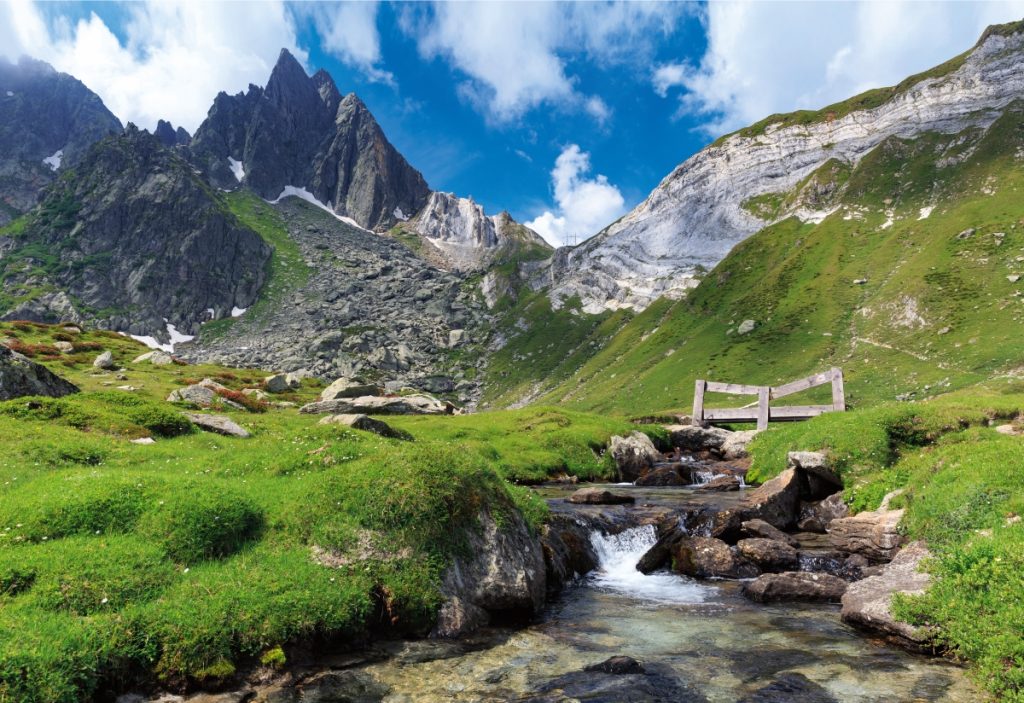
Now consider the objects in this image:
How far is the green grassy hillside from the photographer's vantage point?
84812 mm

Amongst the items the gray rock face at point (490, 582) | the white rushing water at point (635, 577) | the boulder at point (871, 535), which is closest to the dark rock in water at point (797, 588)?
the white rushing water at point (635, 577)

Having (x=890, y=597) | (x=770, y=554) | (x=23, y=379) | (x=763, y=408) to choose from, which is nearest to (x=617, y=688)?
(x=890, y=597)

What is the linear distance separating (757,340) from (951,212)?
51912mm

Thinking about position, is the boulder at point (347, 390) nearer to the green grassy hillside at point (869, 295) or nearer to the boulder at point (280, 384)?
the boulder at point (280, 384)

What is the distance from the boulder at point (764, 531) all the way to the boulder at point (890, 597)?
5532mm

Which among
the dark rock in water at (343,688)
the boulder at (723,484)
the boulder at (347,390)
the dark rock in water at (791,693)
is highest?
the boulder at (347,390)

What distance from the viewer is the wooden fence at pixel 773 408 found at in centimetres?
4556

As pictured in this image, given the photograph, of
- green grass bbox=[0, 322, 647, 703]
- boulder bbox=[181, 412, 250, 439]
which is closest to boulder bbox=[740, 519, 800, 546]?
green grass bbox=[0, 322, 647, 703]

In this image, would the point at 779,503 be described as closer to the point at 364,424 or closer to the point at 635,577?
the point at 635,577

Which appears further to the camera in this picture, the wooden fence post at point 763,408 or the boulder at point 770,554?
the wooden fence post at point 763,408

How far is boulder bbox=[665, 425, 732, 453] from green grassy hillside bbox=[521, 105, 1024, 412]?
31643 millimetres

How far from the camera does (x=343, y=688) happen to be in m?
11.3

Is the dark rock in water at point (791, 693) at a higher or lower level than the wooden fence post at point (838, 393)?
lower

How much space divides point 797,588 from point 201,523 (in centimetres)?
1775
